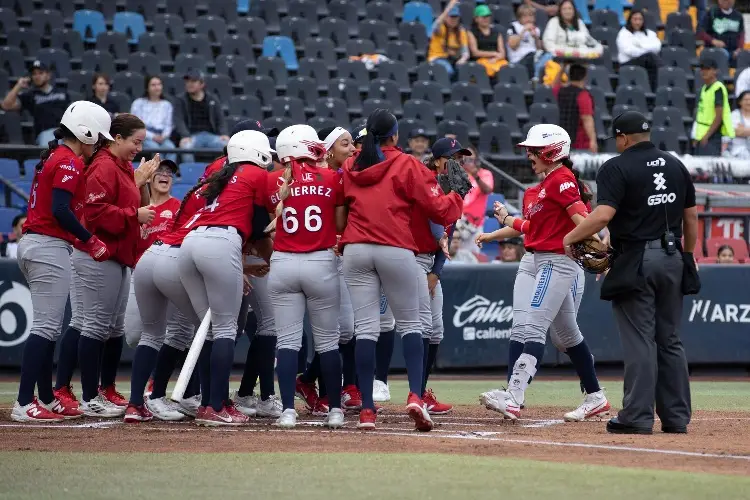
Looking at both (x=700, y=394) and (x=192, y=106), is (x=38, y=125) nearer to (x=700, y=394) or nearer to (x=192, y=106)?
(x=192, y=106)

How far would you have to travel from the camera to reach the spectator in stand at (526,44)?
811 inches

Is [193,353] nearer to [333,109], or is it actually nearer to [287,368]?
[287,368]

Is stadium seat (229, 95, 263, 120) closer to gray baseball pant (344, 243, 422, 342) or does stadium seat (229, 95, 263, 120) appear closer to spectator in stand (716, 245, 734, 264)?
spectator in stand (716, 245, 734, 264)

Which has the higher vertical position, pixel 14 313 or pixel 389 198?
pixel 389 198

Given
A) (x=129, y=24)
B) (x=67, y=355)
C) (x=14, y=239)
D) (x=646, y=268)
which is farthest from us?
(x=129, y=24)

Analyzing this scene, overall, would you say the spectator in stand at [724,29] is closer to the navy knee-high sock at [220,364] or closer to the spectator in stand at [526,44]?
the spectator in stand at [526,44]

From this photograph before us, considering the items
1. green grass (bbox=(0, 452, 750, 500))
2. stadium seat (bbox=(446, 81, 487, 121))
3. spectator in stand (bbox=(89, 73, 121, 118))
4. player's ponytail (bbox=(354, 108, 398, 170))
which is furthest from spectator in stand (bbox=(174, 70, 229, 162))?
green grass (bbox=(0, 452, 750, 500))

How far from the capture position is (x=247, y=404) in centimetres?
962

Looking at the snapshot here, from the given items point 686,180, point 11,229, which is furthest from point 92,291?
point 11,229

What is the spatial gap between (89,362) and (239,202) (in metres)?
1.85

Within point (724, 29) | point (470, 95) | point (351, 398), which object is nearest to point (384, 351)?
point (351, 398)

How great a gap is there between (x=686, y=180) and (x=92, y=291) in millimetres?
4446

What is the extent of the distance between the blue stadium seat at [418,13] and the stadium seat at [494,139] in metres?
3.52

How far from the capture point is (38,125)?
16.6 meters
